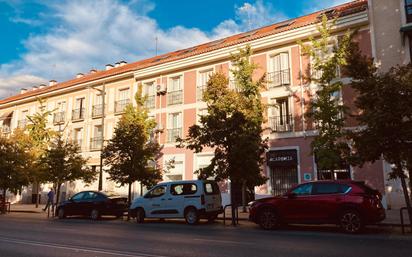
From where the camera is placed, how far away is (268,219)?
43.2 feet

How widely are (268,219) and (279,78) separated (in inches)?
492

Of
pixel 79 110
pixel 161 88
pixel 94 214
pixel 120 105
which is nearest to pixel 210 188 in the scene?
pixel 94 214

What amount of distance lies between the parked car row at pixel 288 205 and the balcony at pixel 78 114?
18555 millimetres

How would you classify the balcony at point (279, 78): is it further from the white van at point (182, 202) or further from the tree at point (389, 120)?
the tree at point (389, 120)

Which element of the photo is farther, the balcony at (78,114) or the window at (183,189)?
the balcony at (78,114)

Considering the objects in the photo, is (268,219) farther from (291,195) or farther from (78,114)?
(78,114)

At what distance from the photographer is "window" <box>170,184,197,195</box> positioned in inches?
626

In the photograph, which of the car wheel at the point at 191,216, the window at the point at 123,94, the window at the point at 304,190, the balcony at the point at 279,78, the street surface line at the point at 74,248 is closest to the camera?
the street surface line at the point at 74,248

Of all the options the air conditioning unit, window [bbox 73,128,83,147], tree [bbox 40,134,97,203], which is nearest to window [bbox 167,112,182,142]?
the air conditioning unit

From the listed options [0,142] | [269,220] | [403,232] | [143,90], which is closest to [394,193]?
[403,232]

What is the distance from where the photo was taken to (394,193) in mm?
18875

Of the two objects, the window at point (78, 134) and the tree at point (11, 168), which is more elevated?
the window at point (78, 134)

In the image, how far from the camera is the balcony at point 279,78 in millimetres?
23266

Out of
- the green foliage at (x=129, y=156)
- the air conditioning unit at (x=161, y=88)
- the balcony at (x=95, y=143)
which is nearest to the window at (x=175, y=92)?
the air conditioning unit at (x=161, y=88)
